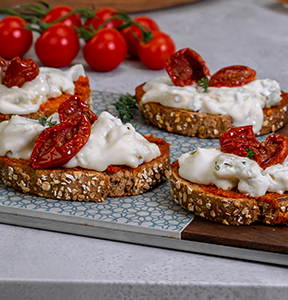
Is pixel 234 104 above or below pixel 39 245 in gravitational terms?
above

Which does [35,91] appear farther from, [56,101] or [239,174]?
[239,174]

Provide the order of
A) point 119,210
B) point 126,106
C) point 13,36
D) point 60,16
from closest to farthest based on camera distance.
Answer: point 119,210 < point 126,106 < point 13,36 < point 60,16

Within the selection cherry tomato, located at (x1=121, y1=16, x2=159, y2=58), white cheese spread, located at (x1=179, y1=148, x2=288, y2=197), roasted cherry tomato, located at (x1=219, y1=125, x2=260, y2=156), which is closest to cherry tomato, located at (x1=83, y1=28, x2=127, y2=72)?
cherry tomato, located at (x1=121, y1=16, x2=159, y2=58)

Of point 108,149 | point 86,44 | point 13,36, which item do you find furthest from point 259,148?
point 13,36

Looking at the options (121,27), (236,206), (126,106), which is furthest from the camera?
(121,27)

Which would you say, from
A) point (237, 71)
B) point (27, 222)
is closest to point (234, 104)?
point (237, 71)

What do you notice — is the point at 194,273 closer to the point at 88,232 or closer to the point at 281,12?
the point at 88,232
